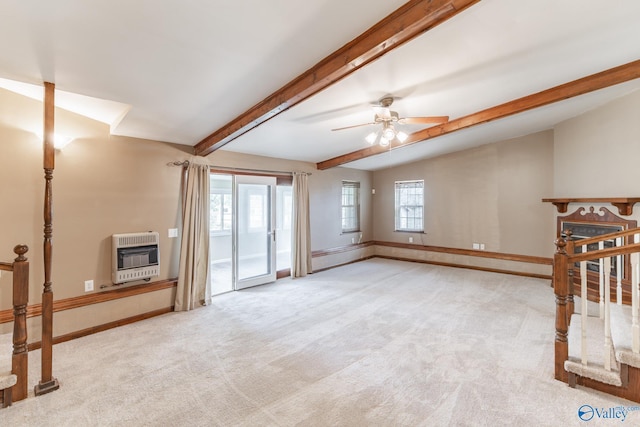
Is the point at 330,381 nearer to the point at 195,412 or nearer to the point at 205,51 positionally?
the point at 195,412

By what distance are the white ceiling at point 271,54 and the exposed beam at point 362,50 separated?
0.07m

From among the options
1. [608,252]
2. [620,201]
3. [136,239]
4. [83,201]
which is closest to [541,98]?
[620,201]

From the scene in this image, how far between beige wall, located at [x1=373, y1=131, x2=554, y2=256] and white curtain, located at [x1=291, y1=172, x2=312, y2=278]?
9.78 ft

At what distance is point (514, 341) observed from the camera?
3.29m

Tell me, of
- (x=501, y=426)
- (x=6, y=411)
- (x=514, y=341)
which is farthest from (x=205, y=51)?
(x=514, y=341)

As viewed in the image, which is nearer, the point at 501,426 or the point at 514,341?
the point at 501,426

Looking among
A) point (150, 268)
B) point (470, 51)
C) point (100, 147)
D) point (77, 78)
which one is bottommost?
point (150, 268)

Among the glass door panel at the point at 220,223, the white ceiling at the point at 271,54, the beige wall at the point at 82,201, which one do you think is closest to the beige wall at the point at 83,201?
the beige wall at the point at 82,201

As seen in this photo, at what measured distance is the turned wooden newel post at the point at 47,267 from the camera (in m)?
2.48

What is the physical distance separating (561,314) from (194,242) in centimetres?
446

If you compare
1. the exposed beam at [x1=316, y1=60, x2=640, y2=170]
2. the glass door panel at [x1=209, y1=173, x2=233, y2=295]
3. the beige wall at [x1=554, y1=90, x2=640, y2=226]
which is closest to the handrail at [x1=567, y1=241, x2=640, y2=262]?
the exposed beam at [x1=316, y1=60, x2=640, y2=170]

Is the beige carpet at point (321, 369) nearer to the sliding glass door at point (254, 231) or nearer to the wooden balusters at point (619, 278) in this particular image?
the wooden balusters at point (619, 278)

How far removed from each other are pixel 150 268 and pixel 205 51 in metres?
3.01

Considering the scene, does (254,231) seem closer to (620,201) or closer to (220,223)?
(220,223)
